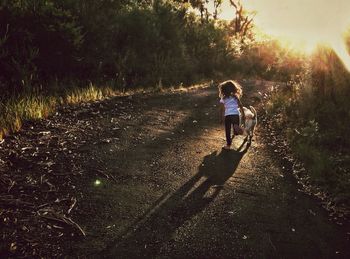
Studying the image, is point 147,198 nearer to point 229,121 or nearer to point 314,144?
point 229,121

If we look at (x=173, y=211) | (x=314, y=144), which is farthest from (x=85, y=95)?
(x=173, y=211)

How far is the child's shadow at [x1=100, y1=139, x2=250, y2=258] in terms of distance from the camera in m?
4.59

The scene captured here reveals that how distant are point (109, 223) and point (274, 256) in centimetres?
200

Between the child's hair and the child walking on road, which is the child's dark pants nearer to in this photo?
the child walking on road

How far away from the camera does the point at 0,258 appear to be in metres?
4.08

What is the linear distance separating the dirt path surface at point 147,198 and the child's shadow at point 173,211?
0.05 feet

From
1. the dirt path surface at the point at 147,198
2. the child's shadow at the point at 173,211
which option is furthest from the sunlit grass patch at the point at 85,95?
the child's shadow at the point at 173,211

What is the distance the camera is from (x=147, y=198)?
19.1 ft

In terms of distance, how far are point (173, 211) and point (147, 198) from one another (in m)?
0.49

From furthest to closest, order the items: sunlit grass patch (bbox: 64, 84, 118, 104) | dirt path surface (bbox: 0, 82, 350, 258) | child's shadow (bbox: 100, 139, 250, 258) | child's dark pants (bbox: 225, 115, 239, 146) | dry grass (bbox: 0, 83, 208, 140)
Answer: sunlit grass patch (bbox: 64, 84, 118, 104) < child's dark pants (bbox: 225, 115, 239, 146) < dry grass (bbox: 0, 83, 208, 140) < dirt path surface (bbox: 0, 82, 350, 258) < child's shadow (bbox: 100, 139, 250, 258)

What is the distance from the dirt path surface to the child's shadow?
0.6 inches

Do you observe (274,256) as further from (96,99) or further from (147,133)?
(96,99)

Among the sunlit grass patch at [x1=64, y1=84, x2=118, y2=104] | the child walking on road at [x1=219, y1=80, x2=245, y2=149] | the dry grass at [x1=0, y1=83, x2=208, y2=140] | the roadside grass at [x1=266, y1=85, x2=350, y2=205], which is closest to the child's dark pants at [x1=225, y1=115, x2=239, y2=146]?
the child walking on road at [x1=219, y1=80, x2=245, y2=149]

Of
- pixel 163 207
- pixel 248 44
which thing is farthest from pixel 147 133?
pixel 248 44
